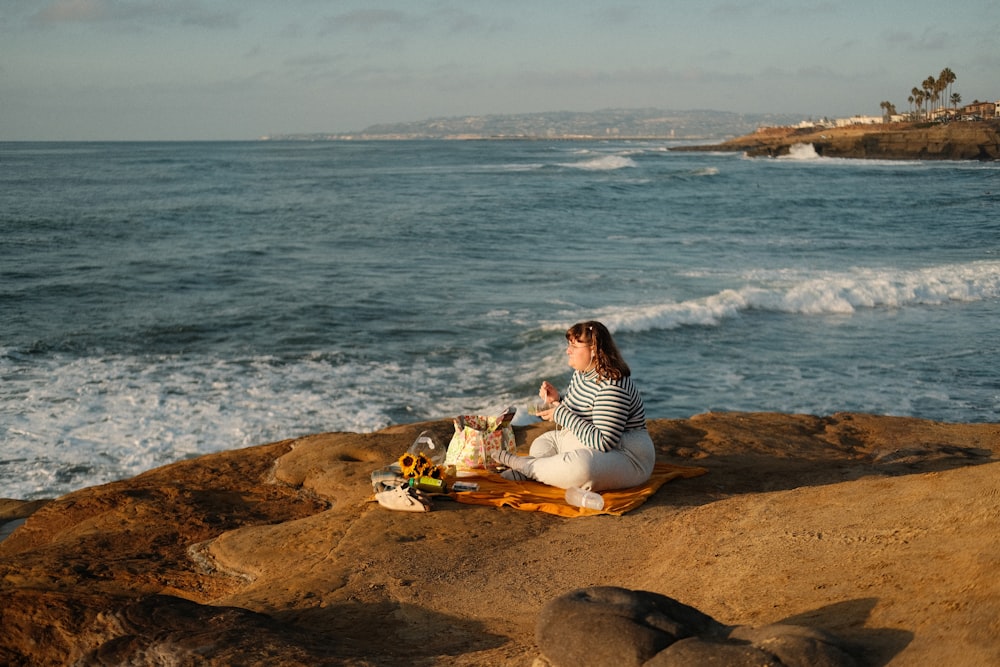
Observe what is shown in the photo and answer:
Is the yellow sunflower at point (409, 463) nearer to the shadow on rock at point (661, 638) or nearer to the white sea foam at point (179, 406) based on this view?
the shadow on rock at point (661, 638)

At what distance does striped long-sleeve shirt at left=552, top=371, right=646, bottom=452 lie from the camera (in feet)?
20.9

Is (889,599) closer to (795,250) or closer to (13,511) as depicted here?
(13,511)

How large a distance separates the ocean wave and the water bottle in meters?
8.69

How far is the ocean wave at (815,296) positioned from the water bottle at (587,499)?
869cm

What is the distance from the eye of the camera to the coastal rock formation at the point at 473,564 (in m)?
3.68

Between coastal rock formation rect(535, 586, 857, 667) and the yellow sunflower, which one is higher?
coastal rock formation rect(535, 586, 857, 667)

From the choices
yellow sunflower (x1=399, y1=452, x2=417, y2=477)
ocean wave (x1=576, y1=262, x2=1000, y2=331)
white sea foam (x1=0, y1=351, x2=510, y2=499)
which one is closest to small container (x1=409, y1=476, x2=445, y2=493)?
yellow sunflower (x1=399, y1=452, x2=417, y2=477)

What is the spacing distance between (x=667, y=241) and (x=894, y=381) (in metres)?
14.2

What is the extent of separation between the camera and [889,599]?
375 centimetres

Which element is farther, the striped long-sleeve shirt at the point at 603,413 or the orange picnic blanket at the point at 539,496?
the striped long-sleeve shirt at the point at 603,413

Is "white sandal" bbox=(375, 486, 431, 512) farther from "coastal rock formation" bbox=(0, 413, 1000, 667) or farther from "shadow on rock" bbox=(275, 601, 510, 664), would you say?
"shadow on rock" bbox=(275, 601, 510, 664)

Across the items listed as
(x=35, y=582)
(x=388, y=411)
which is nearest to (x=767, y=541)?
(x=35, y=582)

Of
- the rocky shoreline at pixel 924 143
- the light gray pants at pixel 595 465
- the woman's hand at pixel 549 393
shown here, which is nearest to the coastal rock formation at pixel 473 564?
the light gray pants at pixel 595 465

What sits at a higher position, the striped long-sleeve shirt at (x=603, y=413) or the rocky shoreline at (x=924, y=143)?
the rocky shoreline at (x=924, y=143)
